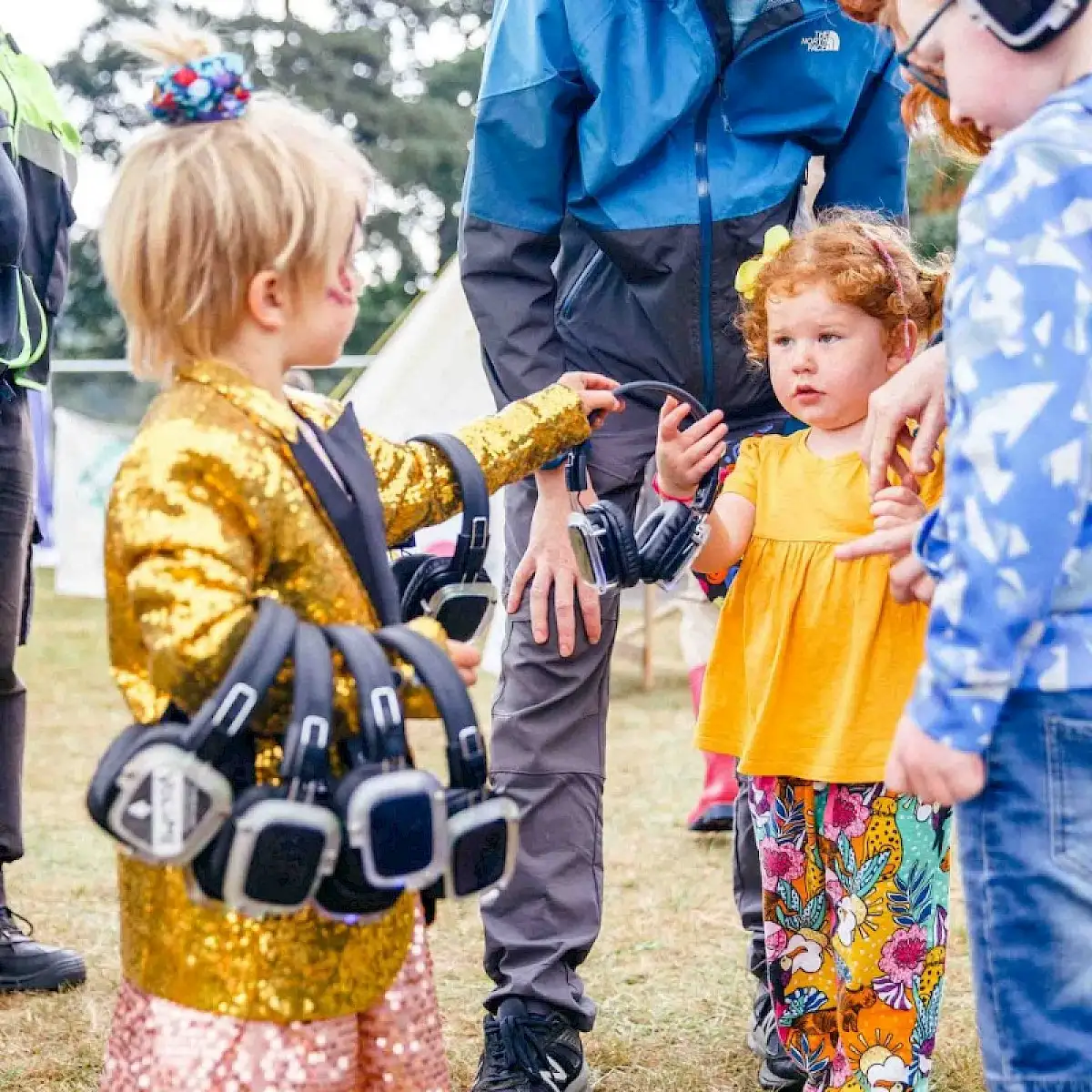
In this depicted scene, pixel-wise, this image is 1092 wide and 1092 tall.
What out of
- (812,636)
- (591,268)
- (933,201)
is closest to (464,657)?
(812,636)

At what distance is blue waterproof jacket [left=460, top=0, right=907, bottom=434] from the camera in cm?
267

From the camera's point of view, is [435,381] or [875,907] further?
[435,381]

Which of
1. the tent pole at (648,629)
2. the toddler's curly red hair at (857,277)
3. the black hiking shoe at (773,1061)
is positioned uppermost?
the toddler's curly red hair at (857,277)

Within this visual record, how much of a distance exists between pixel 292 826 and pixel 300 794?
0.13ft

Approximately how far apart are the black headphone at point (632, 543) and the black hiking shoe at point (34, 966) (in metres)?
1.64

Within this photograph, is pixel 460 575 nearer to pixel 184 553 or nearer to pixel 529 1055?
pixel 184 553

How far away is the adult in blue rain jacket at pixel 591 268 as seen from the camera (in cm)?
267

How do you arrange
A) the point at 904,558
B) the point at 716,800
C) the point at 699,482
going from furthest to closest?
the point at 716,800 < the point at 699,482 < the point at 904,558

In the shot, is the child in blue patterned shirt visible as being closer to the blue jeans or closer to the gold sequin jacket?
the blue jeans

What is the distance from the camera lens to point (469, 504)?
81.2 inches

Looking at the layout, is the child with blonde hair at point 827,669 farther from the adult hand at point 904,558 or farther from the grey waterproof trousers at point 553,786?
the adult hand at point 904,558

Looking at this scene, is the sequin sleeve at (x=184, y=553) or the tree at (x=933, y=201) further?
the tree at (x=933, y=201)

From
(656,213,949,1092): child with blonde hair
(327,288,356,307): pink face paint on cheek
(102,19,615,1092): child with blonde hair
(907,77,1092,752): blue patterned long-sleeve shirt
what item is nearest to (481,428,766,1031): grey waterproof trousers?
(656,213,949,1092): child with blonde hair

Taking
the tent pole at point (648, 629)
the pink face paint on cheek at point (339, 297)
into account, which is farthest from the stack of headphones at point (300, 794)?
the tent pole at point (648, 629)
